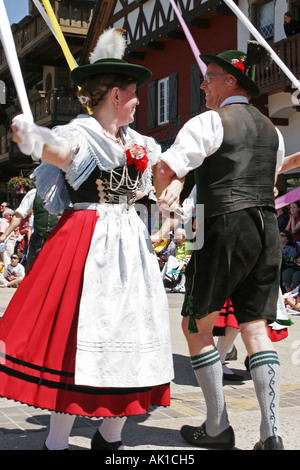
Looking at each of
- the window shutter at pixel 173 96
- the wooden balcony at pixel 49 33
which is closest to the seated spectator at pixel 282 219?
the window shutter at pixel 173 96

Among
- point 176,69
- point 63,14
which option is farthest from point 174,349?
point 63,14

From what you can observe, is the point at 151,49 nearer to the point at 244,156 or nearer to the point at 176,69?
the point at 176,69

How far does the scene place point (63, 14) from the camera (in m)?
24.5

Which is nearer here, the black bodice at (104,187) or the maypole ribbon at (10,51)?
the maypole ribbon at (10,51)

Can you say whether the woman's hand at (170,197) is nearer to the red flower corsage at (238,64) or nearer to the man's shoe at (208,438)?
the red flower corsage at (238,64)

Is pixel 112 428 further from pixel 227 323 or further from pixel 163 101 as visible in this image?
pixel 163 101

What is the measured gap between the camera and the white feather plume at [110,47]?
9.90 ft

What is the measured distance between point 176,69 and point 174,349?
15020mm

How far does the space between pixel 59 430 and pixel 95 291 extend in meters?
0.63

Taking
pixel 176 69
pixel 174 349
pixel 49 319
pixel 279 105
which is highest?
pixel 176 69

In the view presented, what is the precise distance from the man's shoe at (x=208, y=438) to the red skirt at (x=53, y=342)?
0.45 meters

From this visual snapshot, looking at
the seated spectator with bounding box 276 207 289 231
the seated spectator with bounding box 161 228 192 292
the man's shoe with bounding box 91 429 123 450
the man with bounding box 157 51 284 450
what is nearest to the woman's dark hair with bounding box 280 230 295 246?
the seated spectator with bounding box 276 207 289 231

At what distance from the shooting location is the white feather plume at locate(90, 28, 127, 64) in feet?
9.90

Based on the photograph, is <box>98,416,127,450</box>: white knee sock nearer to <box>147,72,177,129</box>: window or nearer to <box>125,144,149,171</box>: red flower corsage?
<box>125,144,149,171</box>: red flower corsage
